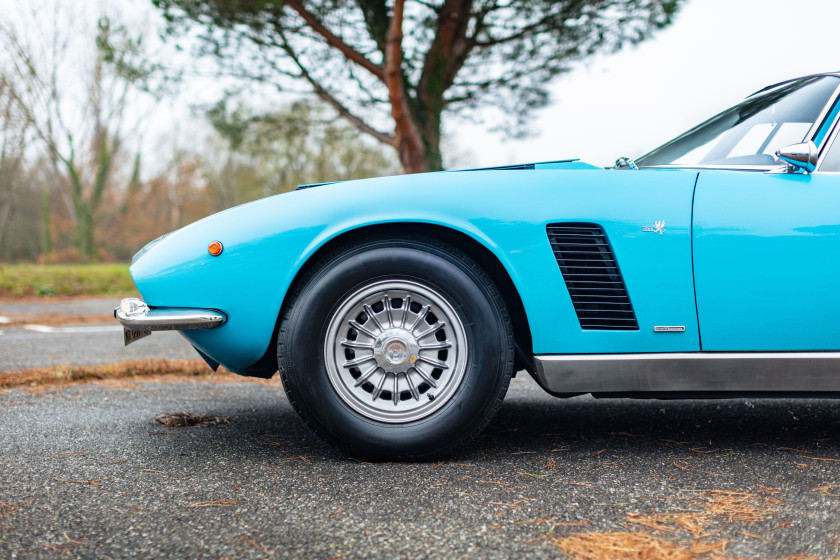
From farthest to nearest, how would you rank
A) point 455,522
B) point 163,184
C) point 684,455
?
point 163,184
point 684,455
point 455,522

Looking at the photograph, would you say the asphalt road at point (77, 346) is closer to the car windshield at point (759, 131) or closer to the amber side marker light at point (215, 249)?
the amber side marker light at point (215, 249)

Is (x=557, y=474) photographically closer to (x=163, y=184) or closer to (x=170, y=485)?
(x=170, y=485)

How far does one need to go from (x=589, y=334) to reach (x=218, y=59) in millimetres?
10162

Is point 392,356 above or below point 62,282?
below

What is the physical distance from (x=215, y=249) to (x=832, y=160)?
2250 millimetres

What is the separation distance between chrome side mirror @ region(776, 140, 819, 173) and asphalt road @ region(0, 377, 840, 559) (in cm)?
105

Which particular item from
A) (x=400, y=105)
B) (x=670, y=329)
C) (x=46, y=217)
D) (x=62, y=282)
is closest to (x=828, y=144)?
(x=670, y=329)

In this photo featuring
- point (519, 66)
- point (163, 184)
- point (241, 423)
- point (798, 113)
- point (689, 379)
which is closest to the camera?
point (689, 379)

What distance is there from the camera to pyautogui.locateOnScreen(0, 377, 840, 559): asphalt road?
1615mm

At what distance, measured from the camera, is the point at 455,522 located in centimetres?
174

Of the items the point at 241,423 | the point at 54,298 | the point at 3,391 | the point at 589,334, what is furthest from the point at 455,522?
the point at 54,298

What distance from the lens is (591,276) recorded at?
229cm

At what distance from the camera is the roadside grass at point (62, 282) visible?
13.3 meters

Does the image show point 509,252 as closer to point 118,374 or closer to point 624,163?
point 624,163
